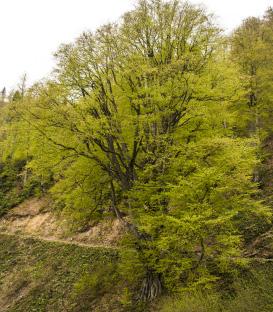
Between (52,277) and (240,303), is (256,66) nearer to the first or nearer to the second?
(240,303)

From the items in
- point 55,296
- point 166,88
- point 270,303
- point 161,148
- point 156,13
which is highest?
point 156,13

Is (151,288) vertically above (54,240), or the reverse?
(151,288)

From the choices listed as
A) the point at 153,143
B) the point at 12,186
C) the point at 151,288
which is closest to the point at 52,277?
the point at 151,288

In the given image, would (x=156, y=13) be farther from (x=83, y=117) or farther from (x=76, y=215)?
(x=76, y=215)

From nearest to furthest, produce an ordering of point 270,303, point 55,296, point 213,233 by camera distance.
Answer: point 270,303 < point 213,233 < point 55,296

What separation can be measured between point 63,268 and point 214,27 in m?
15.4

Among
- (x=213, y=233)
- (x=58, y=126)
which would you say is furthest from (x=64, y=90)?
(x=213, y=233)

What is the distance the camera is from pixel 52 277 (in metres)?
18.3

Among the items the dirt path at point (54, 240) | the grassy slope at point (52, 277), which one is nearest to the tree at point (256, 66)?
the dirt path at point (54, 240)

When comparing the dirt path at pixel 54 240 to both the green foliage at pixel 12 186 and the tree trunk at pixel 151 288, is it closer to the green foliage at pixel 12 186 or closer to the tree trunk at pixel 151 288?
the green foliage at pixel 12 186

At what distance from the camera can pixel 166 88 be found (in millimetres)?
11352

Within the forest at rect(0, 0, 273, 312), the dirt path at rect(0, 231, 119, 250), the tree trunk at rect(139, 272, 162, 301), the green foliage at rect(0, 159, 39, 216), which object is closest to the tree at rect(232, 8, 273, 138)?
the forest at rect(0, 0, 273, 312)

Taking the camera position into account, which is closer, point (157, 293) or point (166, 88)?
point (166, 88)

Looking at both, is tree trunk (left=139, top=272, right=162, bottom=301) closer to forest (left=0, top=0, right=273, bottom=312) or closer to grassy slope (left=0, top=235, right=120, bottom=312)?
forest (left=0, top=0, right=273, bottom=312)
